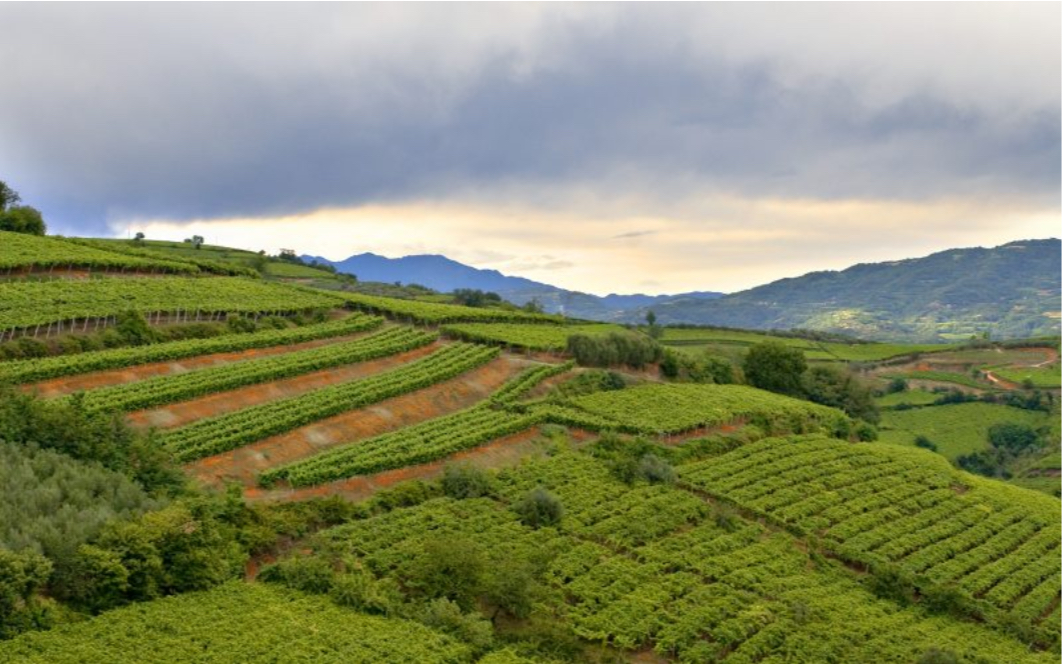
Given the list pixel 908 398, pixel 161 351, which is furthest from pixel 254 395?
pixel 908 398

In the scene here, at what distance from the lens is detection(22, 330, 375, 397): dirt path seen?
46106 millimetres

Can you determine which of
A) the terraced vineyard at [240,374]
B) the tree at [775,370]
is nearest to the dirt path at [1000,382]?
the tree at [775,370]

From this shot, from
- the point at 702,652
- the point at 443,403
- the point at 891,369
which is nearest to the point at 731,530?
the point at 702,652

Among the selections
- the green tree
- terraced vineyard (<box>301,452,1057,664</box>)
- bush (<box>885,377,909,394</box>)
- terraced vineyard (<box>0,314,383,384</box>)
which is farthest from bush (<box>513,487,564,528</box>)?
bush (<box>885,377,909,394</box>)

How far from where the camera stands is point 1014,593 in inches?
1649

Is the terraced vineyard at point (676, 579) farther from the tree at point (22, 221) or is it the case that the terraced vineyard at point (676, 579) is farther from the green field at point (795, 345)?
the green field at point (795, 345)

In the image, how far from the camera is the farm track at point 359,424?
41.7m

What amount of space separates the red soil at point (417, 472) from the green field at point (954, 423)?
162 feet

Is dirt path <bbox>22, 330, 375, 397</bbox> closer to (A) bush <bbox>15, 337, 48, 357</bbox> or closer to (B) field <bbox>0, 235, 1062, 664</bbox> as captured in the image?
(B) field <bbox>0, 235, 1062, 664</bbox>

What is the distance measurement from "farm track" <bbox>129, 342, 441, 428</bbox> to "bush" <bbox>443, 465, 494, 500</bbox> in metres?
13.8

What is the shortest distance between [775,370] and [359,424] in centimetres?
4728

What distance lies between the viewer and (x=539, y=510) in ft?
135

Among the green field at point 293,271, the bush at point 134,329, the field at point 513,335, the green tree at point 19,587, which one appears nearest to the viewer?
the green tree at point 19,587

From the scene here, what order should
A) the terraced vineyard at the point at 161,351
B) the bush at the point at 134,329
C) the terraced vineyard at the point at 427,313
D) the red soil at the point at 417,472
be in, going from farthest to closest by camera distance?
the terraced vineyard at the point at 427,313 < the bush at the point at 134,329 < the terraced vineyard at the point at 161,351 < the red soil at the point at 417,472
